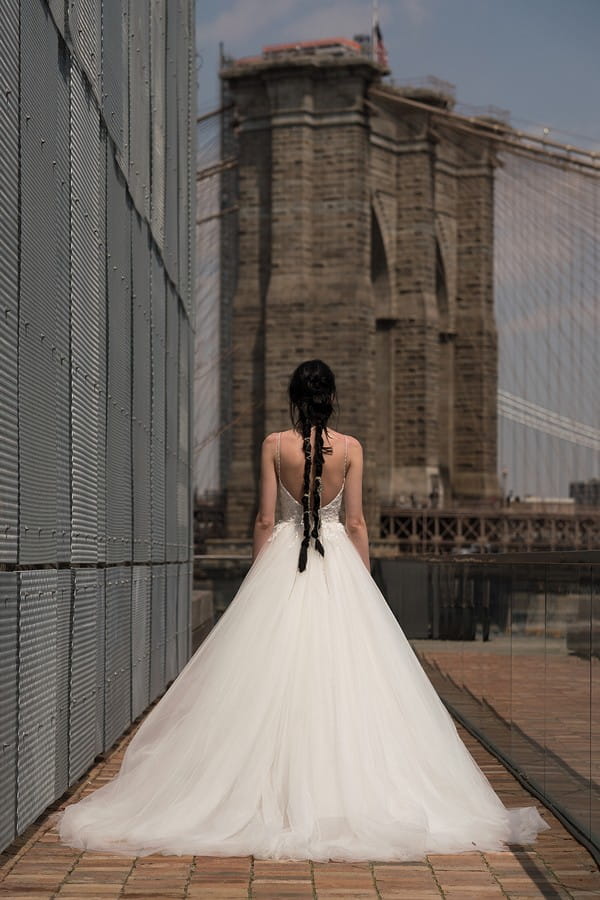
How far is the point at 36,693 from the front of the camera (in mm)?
5539

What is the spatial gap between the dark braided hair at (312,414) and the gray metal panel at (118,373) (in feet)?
6.56

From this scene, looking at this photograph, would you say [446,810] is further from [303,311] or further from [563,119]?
[563,119]

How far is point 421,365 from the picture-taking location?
50250 mm

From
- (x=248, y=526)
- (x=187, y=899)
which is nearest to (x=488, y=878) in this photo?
(x=187, y=899)

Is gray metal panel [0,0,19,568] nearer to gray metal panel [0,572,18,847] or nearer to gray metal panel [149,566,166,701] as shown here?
gray metal panel [0,572,18,847]

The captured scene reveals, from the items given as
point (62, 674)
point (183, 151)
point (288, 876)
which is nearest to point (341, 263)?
point (183, 151)

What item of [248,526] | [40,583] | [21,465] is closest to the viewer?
[21,465]

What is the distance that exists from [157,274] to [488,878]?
594 cm

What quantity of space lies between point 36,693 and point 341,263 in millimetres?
41487

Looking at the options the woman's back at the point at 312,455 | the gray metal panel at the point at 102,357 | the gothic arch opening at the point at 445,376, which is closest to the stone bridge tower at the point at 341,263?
the gothic arch opening at the point at 445,376

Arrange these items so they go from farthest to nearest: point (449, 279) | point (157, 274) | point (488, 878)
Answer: point (449, 279)
point (157, 274)
point (488, 878)

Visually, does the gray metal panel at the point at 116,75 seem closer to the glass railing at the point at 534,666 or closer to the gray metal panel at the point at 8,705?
the glass railing at the point at 534,666

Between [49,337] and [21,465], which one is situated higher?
[49,337]

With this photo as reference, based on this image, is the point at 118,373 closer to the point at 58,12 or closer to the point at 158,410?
the point at 158,410
